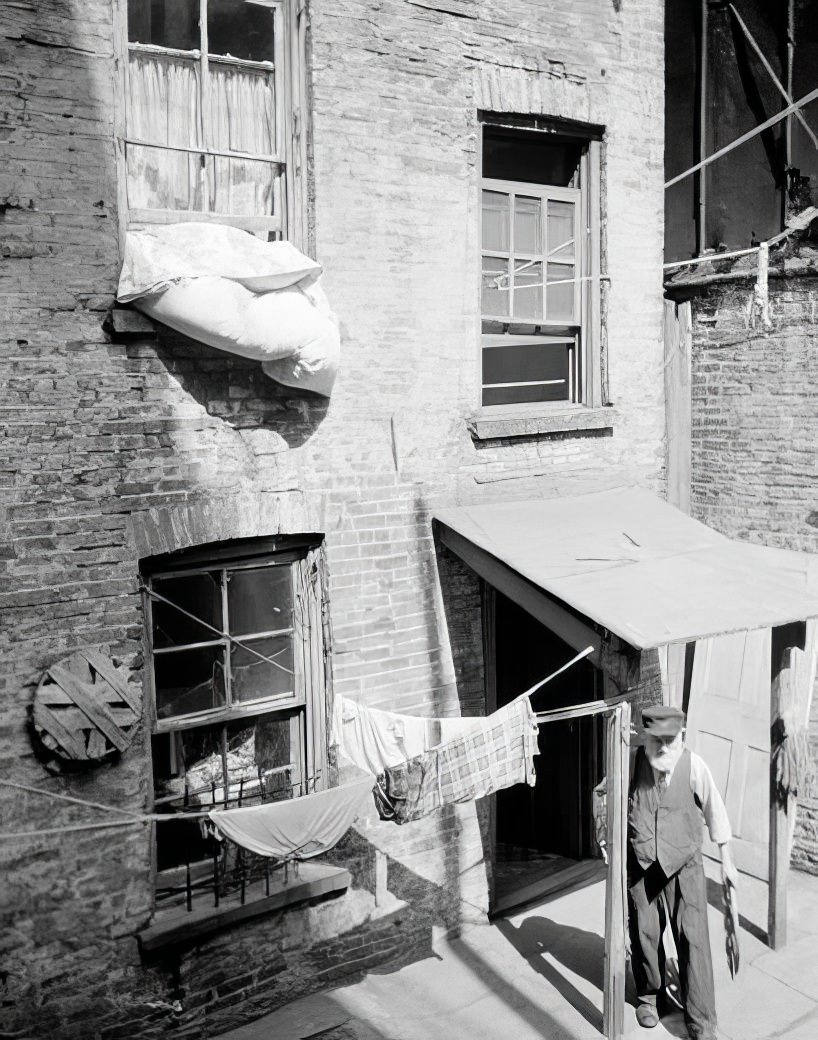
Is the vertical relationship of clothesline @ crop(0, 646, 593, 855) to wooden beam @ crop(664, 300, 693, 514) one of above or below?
below

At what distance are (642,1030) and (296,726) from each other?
2705mm

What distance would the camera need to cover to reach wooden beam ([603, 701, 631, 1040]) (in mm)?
5879

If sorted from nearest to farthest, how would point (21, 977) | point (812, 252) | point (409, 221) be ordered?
point (21, 977) → point (409, 221) → point (812, 252)

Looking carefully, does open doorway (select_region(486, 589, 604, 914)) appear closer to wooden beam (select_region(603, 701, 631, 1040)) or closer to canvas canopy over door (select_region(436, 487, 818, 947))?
canvas canopy over door (select_region(436, 487, 818, 947))

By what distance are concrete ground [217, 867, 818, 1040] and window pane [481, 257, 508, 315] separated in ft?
14.3

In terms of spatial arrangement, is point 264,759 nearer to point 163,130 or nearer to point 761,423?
point 163,130

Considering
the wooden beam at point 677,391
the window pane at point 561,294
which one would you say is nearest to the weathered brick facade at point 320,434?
the window pane at point 561,294

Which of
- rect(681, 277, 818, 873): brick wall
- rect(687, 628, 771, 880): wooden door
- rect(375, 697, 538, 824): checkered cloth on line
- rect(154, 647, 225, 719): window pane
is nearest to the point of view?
rect(375, 697, 538, 824): checkered cloth on line

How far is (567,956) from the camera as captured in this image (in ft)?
23.0

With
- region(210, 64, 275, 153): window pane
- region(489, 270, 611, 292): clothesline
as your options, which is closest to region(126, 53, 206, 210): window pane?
region(210, 64, 275, 153): window pane

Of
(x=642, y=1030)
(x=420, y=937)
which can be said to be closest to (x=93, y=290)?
(x=420, y=937)

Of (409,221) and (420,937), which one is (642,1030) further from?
(409,221)

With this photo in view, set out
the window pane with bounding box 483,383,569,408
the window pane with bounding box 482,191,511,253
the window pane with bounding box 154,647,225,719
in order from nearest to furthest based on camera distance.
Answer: the window pane with bounding box 154,647,225,719 → the window pane with bounding box 482,191,511,253 → the window pane with bounding box 483,383,569,408

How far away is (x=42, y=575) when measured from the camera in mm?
5426
